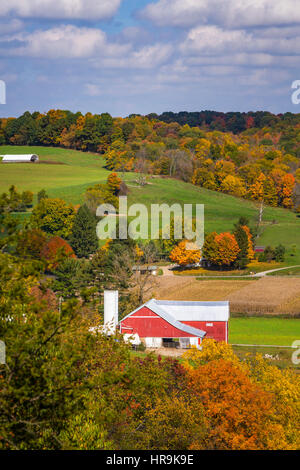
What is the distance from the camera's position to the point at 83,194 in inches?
3905

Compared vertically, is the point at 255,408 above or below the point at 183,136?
below

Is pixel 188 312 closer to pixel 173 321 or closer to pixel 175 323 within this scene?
pixel 173 321

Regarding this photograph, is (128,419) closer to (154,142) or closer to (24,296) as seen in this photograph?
(24,296)

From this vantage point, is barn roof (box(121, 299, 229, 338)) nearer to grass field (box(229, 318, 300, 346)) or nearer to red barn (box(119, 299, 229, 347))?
red barn (box(119, 299, 229, 347))

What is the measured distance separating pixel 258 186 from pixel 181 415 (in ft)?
Result: 315

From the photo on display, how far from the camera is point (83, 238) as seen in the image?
79.2 metres

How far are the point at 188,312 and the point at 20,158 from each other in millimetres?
85345

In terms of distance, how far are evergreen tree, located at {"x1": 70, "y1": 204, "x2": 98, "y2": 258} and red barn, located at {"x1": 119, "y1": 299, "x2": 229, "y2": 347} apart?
105 feet

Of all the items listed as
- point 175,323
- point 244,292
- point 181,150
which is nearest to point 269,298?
point 244,292

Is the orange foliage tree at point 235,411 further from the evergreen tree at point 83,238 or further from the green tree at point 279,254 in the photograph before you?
the evergreen tree at point 83,238

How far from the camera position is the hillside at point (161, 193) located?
9219cm

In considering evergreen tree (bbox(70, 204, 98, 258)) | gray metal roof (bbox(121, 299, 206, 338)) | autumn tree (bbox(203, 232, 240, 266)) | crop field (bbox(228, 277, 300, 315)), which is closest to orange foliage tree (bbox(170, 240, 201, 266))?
autumn tree (bbox(203, 232, 240, 266))

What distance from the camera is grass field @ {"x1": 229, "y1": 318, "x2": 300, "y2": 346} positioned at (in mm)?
46094
